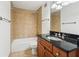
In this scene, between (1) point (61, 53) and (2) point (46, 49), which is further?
(2) point (46, 49)

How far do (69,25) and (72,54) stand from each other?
3.41 feet

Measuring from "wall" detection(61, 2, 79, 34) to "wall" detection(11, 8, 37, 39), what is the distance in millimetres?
2288

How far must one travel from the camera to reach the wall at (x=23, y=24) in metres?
4.71

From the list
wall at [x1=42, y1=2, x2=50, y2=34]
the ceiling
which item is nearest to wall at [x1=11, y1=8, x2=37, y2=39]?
the ceiling

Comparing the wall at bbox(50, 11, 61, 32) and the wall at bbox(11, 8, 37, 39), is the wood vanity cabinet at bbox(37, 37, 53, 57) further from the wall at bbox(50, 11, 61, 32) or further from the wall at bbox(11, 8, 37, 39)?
the wall at bbox(11, 8, 37, 39)

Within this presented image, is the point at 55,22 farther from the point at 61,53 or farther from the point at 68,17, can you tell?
the point at 61,53

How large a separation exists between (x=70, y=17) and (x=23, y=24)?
301 cm

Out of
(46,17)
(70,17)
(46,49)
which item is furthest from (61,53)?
(46,17)

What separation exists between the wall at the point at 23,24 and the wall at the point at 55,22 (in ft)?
5.26

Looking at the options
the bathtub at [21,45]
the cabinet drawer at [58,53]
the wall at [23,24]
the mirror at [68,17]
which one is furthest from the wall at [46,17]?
the cabinet drawer at [58,53]

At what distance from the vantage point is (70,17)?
2301 mm

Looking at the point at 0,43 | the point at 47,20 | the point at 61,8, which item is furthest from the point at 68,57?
the point at 47,20

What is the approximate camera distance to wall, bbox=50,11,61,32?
2.80 meters

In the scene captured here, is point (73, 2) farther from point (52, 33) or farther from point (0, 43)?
point (0, 43)
